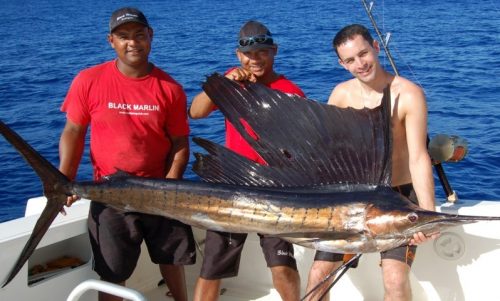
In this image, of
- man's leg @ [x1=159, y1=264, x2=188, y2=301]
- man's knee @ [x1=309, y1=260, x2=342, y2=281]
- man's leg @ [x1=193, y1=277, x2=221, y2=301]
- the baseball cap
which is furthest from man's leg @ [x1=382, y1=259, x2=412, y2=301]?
the baseball cap

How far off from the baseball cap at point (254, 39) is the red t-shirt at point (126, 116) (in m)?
0.35

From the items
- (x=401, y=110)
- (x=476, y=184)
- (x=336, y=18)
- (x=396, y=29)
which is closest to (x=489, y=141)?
(x=476, y=184)

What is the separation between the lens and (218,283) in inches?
106

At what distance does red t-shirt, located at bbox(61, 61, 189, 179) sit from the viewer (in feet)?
8.21

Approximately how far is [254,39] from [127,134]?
0.64 metres

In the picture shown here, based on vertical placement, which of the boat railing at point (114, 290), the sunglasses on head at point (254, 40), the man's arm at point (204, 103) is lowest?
the boat railing at point (114, 290)

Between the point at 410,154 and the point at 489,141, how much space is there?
5.30 m

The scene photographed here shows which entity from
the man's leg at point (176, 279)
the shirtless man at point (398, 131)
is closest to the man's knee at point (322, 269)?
the shirtless man at point (398, 131)

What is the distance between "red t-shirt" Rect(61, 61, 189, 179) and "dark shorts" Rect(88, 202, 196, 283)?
192 millimetres

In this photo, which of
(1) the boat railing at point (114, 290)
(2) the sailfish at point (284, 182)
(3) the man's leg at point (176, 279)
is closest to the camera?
(1) the boat railing at point (114, 290)

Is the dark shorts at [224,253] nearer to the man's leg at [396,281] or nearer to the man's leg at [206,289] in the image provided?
the man's leg at [206,289]

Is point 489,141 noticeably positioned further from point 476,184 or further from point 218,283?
point 218,283

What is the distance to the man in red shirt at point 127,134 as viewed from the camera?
8.23ft

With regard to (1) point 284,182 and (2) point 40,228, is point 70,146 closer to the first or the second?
(2) point 40,228
